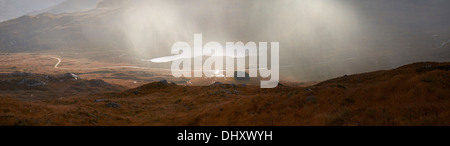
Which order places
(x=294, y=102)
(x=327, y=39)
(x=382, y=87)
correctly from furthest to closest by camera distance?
(x=327, y=39) → (x=294, y=102) → (x=382, y=87)

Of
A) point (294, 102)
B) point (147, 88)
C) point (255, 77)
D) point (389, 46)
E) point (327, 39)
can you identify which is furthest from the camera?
point (327, 39)

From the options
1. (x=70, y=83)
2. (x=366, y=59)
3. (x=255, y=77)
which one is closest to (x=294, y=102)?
(x=70, y=83)

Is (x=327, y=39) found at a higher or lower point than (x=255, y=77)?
higher

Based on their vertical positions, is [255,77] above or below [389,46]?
below

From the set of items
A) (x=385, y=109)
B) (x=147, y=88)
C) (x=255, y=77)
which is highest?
(x=385, y=109)

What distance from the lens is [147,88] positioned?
138 feet
